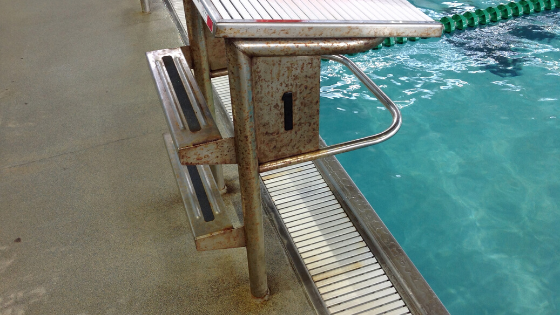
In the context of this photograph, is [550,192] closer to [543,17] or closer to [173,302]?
[173,302]

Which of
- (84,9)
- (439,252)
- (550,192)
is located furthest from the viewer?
(84,9)

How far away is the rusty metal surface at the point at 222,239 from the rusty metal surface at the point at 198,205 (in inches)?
0.6

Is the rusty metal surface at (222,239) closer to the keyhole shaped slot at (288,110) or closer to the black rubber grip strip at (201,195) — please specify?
the black rubber grip strip at (201,195)

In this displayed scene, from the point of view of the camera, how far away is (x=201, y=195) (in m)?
1.66

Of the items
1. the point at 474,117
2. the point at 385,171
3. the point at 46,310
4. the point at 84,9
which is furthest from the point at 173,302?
the point at 84,9

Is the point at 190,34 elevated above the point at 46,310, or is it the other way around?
the point at 190,34

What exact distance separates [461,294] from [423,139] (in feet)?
4.94

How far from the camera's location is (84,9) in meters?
4.73

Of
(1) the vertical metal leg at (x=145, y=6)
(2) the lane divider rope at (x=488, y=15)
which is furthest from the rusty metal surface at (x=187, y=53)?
(2) the lane divider rope at (x=488, y=15)

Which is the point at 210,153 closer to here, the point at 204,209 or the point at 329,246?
A: the point at 204,209

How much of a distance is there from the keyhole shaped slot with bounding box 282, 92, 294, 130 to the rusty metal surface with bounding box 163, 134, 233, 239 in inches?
17.1

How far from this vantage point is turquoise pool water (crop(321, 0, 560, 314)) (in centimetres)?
265

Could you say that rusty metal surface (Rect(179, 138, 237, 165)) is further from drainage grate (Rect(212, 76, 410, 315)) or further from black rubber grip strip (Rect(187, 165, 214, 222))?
drainage grate (Rect(212, 76, 410, 315))

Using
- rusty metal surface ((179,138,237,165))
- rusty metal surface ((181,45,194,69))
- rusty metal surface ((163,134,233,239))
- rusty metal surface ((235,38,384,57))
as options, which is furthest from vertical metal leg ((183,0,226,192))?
rusty metal surface ((235,38,384,57))
